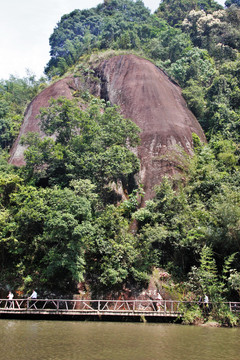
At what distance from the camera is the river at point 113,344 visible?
10533 millimetres

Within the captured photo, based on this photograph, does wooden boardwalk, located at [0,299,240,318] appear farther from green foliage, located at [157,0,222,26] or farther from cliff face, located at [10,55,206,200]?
green foliage, located at [157,0,222,26]

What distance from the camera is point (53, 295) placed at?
21.9 metres

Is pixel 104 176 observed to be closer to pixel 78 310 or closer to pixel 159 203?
pixel 159 203

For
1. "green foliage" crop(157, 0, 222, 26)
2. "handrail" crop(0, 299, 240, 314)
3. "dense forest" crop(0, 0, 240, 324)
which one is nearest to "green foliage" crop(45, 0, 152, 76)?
"green foliage" crop(157, 0, 222, 26)

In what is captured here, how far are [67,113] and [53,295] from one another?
13.9 m

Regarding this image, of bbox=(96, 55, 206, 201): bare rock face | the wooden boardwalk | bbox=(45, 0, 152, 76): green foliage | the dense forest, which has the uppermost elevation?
bbox=(45, 0, 152, 76): green foliage

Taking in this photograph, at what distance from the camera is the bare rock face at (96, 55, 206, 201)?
3127 centimetres

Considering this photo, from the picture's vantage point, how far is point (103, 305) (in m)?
21.8

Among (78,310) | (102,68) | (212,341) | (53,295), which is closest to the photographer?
(212,341)

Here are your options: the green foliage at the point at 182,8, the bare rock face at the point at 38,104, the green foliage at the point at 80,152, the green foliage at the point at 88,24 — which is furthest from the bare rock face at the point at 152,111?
the green foliage at the point at 182,8

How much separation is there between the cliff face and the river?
15.4 m

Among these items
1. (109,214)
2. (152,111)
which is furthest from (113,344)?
(152,111)

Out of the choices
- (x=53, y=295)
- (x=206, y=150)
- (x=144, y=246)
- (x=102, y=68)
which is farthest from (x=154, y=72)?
(x=53, y=295)

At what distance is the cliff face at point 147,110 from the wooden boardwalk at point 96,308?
32.7ft
